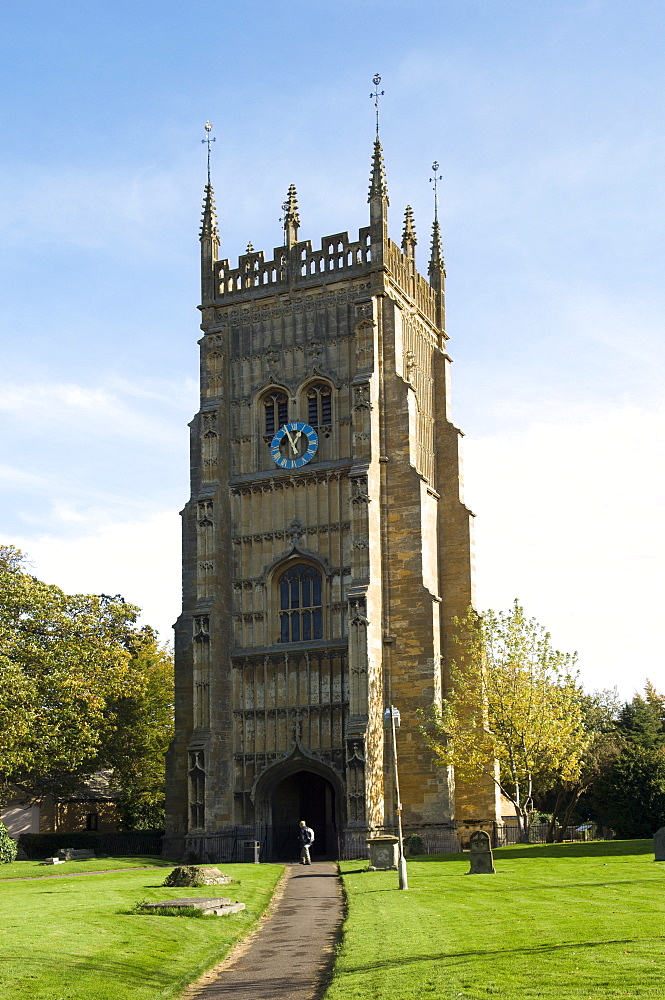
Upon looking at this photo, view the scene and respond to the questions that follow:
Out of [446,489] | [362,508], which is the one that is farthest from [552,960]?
[446,489]

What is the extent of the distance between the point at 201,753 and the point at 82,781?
12109 millimetres

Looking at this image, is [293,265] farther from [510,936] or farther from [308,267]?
[510,936]

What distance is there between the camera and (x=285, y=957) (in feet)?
60.2

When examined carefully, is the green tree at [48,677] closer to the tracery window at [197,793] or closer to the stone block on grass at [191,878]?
the tracery window at [197,793]

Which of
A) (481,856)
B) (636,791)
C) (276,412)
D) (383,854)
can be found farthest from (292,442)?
(481,856)

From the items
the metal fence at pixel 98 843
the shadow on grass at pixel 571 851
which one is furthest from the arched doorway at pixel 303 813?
the shadow on grass at pixel 571 851

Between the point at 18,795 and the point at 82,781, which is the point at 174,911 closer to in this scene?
the point at 82,781

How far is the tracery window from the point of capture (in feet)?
150

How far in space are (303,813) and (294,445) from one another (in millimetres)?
14850

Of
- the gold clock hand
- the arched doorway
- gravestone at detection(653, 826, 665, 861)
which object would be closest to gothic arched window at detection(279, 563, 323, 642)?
the gold clock hand

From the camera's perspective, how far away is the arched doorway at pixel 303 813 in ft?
154

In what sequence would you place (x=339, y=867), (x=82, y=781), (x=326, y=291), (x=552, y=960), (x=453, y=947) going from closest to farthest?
(x=552, y=960) → (x=453, y=947) → (x=339, y=867) → (x=326, y=291) → (x=82, y=781)

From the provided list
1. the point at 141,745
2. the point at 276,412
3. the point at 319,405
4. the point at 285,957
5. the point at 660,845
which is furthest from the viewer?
the point at 141,745

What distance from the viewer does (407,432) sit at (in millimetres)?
47531
